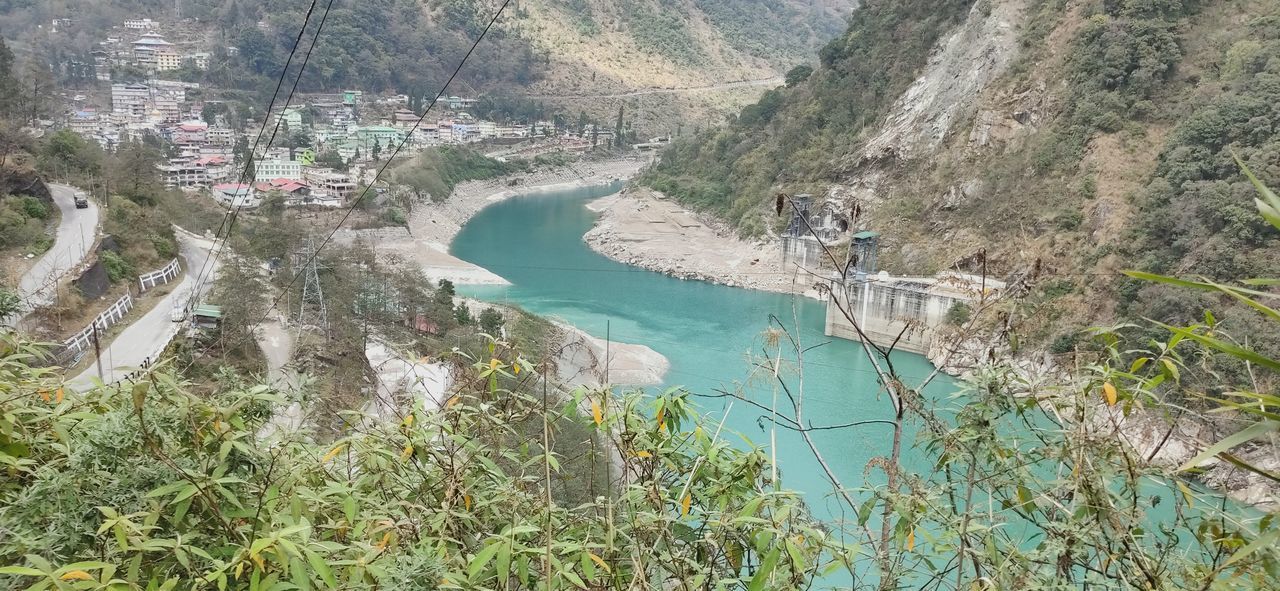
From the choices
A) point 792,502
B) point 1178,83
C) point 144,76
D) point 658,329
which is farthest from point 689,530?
point 144,76

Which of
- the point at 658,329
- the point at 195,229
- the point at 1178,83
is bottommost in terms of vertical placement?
the point at 658,329

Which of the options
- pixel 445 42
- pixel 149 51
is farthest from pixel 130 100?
pixel 445 42

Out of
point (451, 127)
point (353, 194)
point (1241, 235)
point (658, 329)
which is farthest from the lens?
point (451, 127)

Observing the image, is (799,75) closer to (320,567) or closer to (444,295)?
(444,295)

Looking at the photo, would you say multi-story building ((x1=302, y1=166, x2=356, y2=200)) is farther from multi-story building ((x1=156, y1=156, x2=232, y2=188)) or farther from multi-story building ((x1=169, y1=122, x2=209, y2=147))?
multi-story building ((x1=169, y1=122, x2=209, y2=147))

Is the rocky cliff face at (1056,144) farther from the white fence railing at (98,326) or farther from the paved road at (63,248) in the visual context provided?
the paved road at (63,248)

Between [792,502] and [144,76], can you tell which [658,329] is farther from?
[144,76]

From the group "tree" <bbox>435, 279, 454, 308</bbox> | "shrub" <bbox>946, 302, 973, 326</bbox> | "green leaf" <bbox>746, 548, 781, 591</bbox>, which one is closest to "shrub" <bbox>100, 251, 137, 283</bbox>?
"tree" <bbox>435, 279, 454, 308</bbox>
